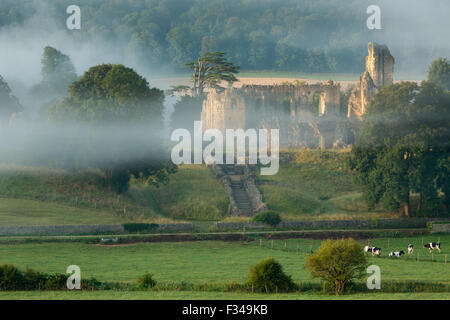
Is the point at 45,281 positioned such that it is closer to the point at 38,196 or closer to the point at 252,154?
the point at 38,196

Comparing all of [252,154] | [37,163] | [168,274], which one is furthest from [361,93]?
[168,274]

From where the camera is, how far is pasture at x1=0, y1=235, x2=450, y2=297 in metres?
44.8

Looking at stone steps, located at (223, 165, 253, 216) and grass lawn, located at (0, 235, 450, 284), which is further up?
stone steps, located at (223, 165, 253, 216)

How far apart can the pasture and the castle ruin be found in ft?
102

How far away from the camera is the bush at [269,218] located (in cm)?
6316

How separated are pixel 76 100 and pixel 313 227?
26701 millimetres

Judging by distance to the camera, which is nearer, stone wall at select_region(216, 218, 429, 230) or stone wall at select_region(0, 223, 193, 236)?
stone wall at select_region(0, 223, 193, 236)

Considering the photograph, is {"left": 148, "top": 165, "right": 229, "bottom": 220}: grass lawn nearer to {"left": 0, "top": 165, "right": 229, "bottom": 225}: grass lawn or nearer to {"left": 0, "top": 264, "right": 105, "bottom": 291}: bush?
{"left": 0, "top": 165, "right": 229, "bottom": 225}: grass lawn

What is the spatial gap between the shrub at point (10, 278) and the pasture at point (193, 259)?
15.2ft

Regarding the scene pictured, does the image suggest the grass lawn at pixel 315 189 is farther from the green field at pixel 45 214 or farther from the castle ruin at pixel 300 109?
the green field at pixel 45 214

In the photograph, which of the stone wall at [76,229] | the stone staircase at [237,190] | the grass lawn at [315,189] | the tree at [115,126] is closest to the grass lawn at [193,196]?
the stone staircase at [237,190]

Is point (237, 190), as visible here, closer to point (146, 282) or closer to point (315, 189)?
point (315, 189)

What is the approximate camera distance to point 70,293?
39188 mm

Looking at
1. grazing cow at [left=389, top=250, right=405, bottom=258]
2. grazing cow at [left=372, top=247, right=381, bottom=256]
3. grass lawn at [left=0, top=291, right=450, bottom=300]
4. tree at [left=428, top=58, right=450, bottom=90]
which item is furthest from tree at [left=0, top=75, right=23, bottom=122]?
grass lawn at [left=0, top=291, right=450, bottom=300]
